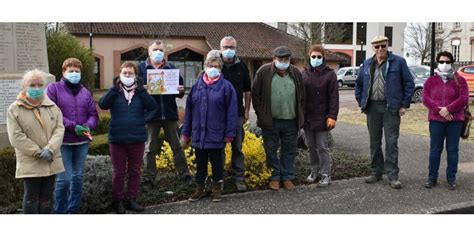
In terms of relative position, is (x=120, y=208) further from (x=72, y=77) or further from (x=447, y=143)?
(x=447, y=143)

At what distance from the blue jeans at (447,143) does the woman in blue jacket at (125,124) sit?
4081mm

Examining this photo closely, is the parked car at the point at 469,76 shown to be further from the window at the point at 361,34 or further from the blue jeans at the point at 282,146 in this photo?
the window at the point at 361,34

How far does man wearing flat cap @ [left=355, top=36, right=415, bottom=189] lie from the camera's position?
23.7 feet

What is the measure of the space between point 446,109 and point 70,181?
5.03m

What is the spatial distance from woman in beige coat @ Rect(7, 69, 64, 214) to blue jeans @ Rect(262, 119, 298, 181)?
2938 millimetres

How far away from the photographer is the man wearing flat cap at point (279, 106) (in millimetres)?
7066

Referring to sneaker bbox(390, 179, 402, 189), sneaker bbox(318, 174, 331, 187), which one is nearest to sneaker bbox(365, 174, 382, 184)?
sneaker bbox(390, 179, 402, 189)

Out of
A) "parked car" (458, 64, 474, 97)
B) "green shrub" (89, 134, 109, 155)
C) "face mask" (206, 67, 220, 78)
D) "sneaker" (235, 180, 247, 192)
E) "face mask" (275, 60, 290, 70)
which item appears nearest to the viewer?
"face mask" (206, 67, 220, 78)

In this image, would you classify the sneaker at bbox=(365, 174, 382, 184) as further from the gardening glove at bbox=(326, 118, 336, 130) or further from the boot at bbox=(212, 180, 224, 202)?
the boot at bbox=(212, 180, 224, 202)

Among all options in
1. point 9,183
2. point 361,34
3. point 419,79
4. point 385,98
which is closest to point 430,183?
point 385,98

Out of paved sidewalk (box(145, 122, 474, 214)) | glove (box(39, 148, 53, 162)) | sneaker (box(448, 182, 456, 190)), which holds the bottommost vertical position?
paved sidewalk (box(145, 122, 474, 214))

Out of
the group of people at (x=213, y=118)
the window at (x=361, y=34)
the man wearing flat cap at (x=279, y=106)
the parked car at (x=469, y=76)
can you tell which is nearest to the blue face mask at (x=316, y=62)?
the group of people at (x=213, y=118)

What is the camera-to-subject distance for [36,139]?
17.0ft

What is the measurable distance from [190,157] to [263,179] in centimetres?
121
